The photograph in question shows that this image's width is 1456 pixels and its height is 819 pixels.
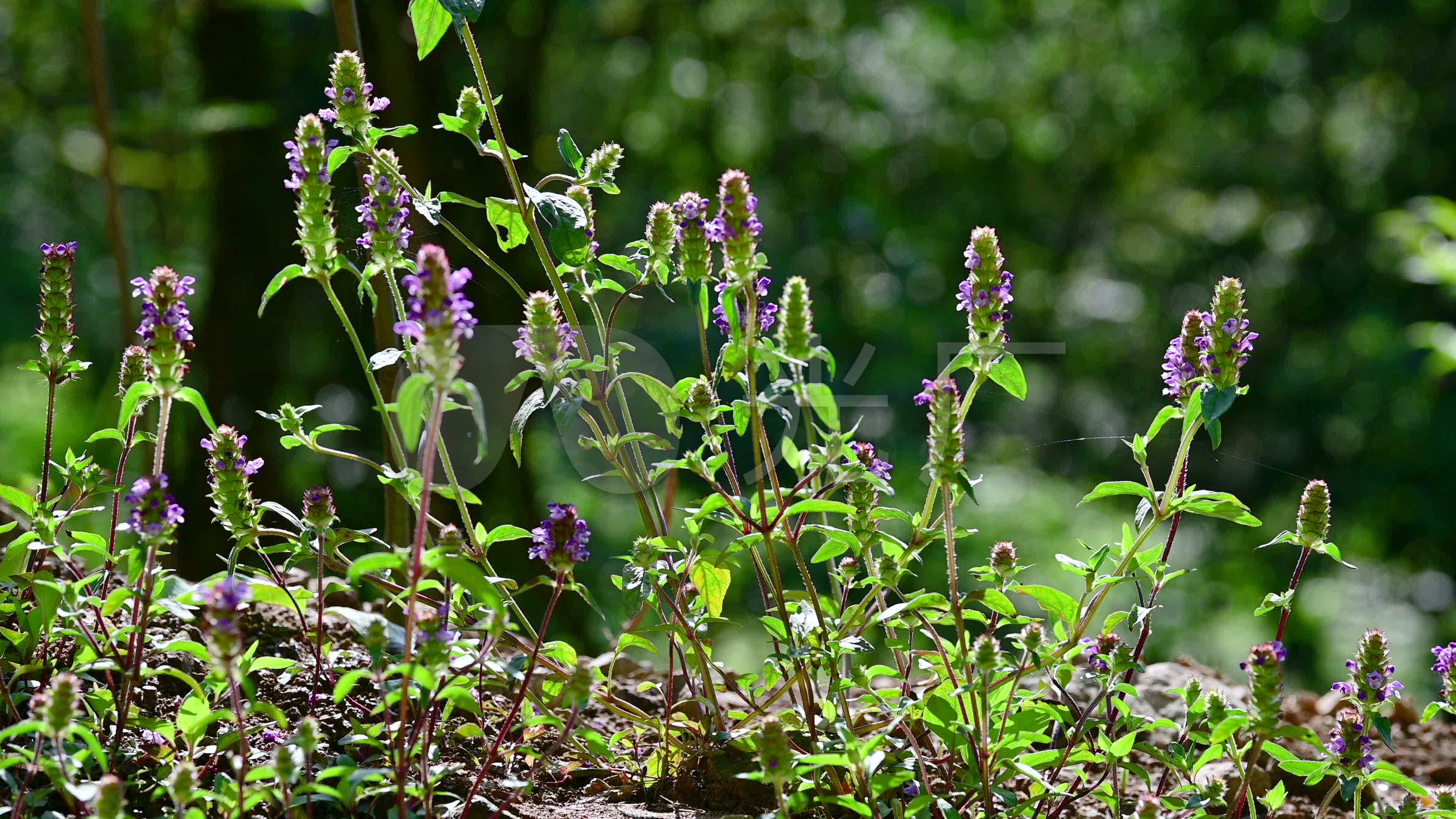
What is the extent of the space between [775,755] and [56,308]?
3.50 feet

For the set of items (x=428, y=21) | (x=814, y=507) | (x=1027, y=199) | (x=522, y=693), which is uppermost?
(x=1027, y=199)

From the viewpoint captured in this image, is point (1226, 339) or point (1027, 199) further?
point (1027, 199)

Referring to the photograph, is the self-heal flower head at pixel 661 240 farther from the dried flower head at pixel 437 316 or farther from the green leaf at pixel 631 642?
the dried flower head at pixel 437 316

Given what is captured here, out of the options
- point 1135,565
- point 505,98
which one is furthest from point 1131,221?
point 1135,565

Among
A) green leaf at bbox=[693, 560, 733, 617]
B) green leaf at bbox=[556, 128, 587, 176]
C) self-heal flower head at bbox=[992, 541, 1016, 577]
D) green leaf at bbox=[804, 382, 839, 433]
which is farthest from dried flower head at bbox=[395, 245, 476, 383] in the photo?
self-heal flower head at bbox=[992, 541, 1016, 577]

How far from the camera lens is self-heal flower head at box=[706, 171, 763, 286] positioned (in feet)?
4.01

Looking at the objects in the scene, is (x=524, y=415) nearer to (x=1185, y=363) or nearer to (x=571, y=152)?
(x=571, y=152)

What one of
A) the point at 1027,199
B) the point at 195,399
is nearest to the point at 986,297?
the point at 195,399

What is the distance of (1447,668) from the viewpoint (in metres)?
1.44

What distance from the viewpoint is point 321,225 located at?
125cm

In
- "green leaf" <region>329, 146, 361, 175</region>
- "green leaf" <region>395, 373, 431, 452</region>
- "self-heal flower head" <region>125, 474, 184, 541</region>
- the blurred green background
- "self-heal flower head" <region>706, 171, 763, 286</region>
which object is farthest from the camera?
the blurred green background

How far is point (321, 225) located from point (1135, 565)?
3.63 feet

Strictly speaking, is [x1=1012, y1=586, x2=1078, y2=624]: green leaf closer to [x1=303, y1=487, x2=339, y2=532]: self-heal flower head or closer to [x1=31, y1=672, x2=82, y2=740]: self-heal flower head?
[x1=303, y1=487, x2=339, y2=532]: self-heal flower head

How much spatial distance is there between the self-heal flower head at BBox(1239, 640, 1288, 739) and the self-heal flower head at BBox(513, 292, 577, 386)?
0.86m
